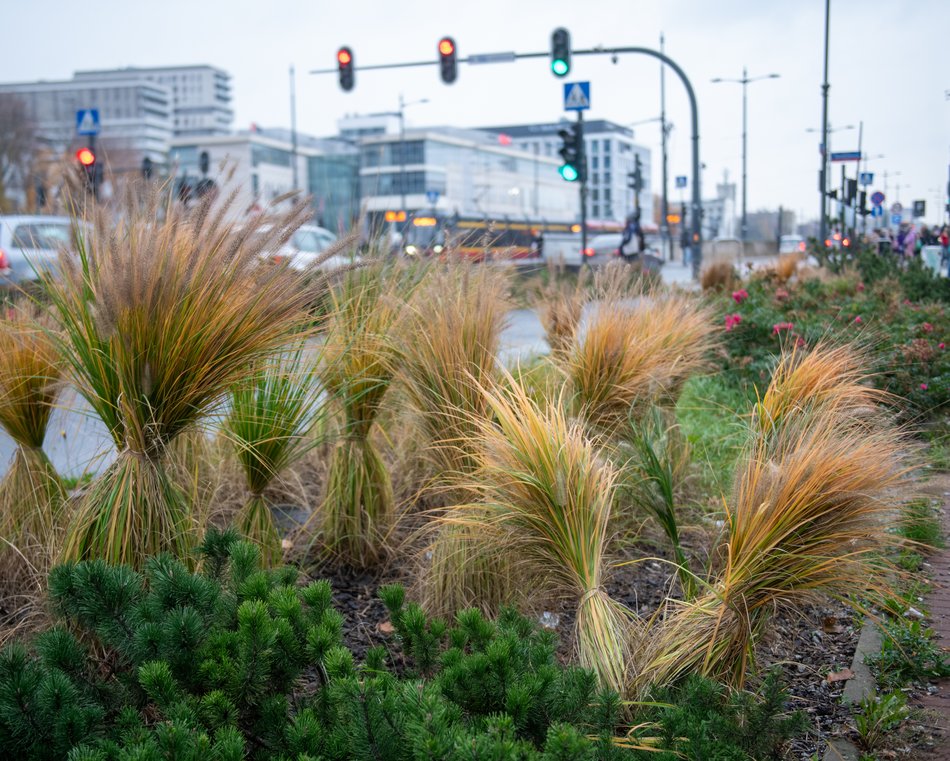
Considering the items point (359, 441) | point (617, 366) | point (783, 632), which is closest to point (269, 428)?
point (359, 441)

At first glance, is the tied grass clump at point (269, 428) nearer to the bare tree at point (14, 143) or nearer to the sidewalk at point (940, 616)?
the sidewalk at point (940, 616)

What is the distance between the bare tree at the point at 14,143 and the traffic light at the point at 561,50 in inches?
1852

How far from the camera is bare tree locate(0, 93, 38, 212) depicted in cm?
5966

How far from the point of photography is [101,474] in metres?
3.26

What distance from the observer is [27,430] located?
3.93 m

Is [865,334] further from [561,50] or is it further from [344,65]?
[344,65]

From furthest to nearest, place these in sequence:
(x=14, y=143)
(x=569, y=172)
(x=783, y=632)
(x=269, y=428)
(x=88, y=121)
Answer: (x=14, y=143) → (x=569, y=172) → (x=88, y=121) → (x=783, y=632) → (x=269, y=428)

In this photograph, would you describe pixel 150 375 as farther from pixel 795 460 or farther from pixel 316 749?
pixel 795 460

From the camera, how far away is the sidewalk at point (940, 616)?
10.5 feet

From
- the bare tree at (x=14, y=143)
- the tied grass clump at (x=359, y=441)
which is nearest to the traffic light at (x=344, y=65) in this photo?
the tied grass clump at (x=359, y=441)

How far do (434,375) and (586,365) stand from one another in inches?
41.8

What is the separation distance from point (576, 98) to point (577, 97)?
28mm

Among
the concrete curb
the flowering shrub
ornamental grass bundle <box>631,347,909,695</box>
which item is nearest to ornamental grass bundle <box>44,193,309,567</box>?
ornamental grass bundle <box>631,347,909,695</box>

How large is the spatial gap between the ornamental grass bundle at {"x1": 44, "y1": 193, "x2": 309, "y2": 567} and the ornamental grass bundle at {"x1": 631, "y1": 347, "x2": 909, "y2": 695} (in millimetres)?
1531
